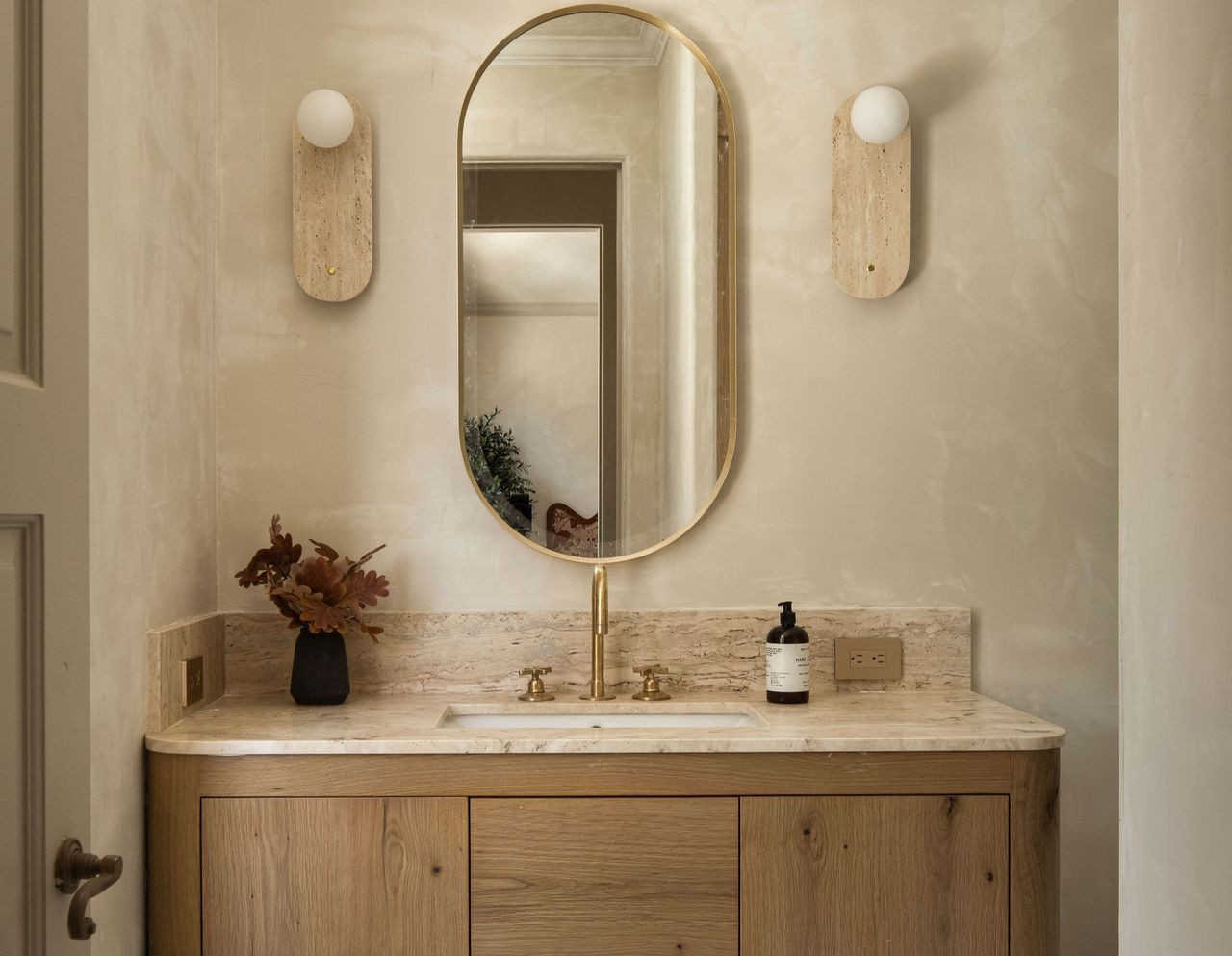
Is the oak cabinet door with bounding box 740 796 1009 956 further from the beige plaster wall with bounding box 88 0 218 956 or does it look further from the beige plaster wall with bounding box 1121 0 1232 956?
the beige plaster wall with bounding box 88 0 218 956

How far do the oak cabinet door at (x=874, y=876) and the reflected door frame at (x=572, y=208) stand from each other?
651 millimetres

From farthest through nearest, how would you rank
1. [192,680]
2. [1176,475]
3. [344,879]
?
1. [192,680]
2. [344,879]
3. [1176,475]

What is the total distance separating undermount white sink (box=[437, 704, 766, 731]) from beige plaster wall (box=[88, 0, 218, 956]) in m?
0.53

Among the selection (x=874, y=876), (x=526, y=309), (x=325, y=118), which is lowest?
(x=874, y=876)

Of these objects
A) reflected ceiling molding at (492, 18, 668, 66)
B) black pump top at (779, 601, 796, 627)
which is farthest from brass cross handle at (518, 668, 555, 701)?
reflected ceiling molding at (492, 18, 668, 66)

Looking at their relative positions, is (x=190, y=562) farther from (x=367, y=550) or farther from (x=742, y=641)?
Result: (x=742, y=641)

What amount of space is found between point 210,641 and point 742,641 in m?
0.96

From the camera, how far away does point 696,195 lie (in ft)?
6.64

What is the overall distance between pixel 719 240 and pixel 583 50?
43 cm

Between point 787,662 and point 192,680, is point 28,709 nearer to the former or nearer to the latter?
point 192,680

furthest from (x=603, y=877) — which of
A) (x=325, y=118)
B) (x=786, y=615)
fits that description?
(x=325, y=118)

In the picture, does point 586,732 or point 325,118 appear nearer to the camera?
point 586,732

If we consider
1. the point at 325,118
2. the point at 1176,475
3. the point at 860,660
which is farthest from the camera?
the point at 860,660

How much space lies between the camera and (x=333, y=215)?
1988 mm
